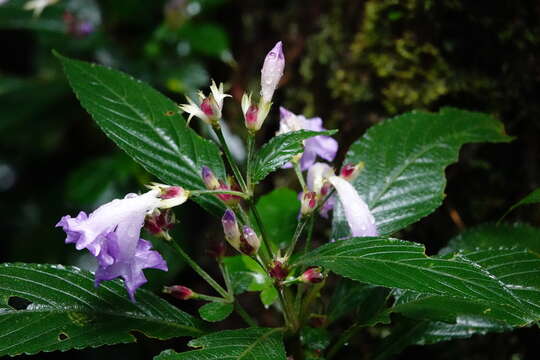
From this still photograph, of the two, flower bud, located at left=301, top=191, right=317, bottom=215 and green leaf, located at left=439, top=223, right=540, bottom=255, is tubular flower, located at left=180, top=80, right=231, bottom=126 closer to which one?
flower bud, located at left=301, top=191, right=317, bottom=215

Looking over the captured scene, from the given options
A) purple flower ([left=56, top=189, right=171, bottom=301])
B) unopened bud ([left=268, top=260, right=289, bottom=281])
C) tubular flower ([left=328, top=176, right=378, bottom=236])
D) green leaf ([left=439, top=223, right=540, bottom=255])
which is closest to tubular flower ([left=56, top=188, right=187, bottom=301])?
purple flower ([left=56, top=189, right=171, bottom=301])

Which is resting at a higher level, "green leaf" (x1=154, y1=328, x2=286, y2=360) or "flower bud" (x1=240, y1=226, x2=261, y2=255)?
"flower bud" (x1=240, y1=226, x2=261, y2=255)

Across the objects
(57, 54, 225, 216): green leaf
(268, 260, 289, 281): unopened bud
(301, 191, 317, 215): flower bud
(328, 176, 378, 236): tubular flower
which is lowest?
(268, 260, 289, 281): unopened bud

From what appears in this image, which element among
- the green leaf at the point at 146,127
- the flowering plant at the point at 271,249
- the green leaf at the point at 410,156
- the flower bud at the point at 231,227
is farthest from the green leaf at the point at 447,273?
the green leaf at the point at 146,127

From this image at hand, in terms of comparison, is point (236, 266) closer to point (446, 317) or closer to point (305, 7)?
point (446, 317)

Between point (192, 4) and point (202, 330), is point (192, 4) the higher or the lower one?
the higher one

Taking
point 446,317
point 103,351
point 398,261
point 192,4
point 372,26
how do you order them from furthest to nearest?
point 192,4 < point 103,351 < point 372,26 < point 446,317 < point 398,261

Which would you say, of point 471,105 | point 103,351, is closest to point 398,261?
point 471,105

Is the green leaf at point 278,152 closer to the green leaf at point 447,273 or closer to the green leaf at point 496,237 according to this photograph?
the green leaf at point 447,273
